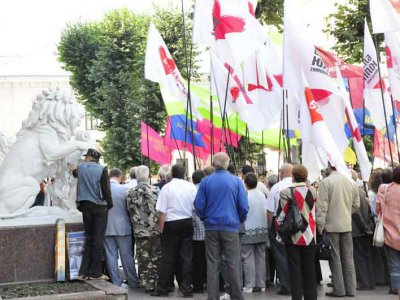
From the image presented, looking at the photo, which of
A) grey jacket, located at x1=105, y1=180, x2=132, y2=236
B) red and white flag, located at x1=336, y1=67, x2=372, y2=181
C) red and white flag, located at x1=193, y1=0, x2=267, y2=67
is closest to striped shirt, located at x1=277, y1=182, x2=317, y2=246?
red and white flag, located at x1=336, y1=67, x2=372, y2=181

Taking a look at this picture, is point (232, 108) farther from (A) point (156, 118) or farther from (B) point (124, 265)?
(A) point (156, 118)

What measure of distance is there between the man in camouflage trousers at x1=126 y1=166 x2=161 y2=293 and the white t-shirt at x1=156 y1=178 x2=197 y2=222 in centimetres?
48

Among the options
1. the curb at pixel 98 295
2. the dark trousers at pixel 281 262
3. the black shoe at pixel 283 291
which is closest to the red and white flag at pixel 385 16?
the dark trousers at pixel 281 262

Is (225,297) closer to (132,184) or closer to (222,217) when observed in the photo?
(222,217)

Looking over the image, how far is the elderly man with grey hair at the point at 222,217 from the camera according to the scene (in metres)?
9.03

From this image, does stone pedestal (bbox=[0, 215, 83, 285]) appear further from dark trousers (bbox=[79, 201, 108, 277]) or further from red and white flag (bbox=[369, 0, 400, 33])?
red and white flag (bbox=[369, 0, 400, 33])

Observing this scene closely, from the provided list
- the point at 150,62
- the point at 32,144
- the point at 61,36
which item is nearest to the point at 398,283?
the point at 32,144

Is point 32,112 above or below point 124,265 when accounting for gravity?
above

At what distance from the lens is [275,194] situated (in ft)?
31.9

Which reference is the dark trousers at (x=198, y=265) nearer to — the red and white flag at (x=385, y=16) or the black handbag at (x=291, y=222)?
the black handbag at (x=291, y=222)

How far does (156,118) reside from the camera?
3294cm

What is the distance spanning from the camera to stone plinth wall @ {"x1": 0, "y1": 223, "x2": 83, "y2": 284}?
30.0ft

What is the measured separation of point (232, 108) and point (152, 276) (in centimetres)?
447

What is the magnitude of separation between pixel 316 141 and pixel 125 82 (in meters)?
25.2
